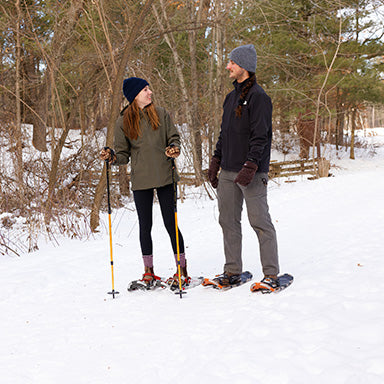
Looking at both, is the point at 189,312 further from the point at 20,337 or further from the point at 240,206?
the point at 20,337

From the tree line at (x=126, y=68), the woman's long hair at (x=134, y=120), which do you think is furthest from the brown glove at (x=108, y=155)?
the tree line at (x=126, y=68)

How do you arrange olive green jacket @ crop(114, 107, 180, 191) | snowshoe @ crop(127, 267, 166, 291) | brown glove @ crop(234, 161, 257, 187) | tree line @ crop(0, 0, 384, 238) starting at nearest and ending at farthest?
1. brown glove @ crop(234, 161, 257, 187)
2. olive green jacket @ crop(114, 107, 180, 191)
3. snowshoe @ crop(127, 267, 166, 291)
4. tree line @ crop(0, 0, 384, 238)

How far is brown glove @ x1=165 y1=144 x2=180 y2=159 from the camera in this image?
3.35m

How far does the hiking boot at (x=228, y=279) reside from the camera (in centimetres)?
343

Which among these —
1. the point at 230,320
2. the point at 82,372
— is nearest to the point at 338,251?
the point at 230,320

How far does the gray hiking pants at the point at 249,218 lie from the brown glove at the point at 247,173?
174 millimetres

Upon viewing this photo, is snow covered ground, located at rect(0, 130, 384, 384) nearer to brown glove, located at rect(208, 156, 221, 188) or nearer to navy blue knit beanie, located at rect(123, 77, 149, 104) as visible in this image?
brown glove, located at rect(208, 156, 221, 188)

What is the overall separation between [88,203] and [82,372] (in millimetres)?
6241

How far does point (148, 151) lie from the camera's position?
3498mm

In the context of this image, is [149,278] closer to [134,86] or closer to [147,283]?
[147,283]

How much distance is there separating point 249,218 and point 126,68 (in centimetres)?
550

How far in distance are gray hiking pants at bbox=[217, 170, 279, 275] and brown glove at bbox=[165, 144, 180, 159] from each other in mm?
408

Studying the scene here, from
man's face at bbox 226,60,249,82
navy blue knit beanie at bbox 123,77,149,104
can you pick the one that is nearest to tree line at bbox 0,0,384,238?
navy blue knit beanie at bbox 123,77,149,104

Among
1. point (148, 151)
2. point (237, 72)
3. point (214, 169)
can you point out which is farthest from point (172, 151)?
point (237, 72)
